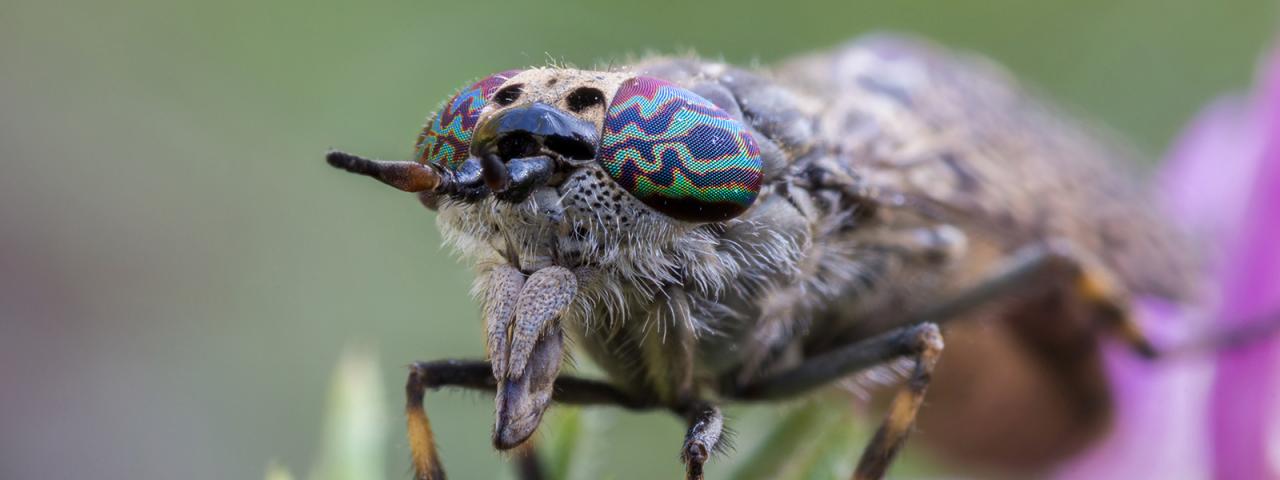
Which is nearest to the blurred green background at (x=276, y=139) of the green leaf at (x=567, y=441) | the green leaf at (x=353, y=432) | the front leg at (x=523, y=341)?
the green leaf at (x=353, y=432)

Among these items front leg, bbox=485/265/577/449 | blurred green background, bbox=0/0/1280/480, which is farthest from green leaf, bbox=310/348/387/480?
blurred green background, bbox=0/0/1280/480

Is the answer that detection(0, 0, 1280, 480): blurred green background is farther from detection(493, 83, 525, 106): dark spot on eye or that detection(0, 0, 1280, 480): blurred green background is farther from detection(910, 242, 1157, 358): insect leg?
detection(493, 83, 525, 106): dark spot on eye

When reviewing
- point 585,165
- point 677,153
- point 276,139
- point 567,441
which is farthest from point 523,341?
point 276,139

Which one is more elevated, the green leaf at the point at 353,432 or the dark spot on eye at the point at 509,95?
the dark spot on eye at the point at 509,95

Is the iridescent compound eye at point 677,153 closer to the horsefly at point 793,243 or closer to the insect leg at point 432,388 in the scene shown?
the horsefly at point 793,243

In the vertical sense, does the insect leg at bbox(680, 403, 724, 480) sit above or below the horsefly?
below

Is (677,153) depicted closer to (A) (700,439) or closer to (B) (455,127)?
(B) (455,127)
